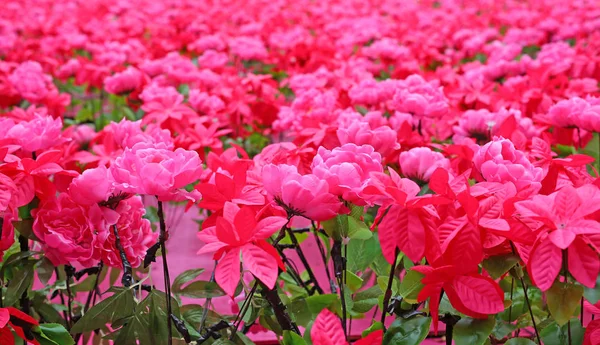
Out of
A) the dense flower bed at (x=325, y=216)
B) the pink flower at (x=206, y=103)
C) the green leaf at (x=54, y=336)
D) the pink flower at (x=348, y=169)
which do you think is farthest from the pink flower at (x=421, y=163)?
the pink flower at (x=206, y=103)

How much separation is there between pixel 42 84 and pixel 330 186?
3.97 feet

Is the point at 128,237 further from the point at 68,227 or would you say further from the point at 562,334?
the point at 562,334

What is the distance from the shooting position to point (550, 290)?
2.26 feet

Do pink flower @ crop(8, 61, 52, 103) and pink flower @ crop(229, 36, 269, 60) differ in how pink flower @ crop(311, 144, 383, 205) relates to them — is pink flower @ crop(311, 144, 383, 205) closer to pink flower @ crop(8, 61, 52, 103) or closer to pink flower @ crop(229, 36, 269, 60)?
pink flower @ crop(8, 61, 52, 103)

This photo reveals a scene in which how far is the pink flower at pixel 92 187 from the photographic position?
79cm

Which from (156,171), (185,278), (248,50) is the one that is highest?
(156,171)

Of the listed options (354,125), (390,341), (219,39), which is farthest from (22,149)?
(219,39)

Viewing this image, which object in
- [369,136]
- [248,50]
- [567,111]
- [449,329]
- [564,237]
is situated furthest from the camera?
[248,50]

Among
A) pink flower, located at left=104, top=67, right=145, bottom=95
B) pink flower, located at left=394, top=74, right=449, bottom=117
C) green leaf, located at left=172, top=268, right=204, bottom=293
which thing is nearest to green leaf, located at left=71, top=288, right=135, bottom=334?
green leaf, located at left=172, top=268, right=204, bottom=293

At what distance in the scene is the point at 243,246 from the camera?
0.69 meters

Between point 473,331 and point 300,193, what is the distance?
9.6 inches

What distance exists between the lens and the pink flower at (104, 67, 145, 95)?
1678mm

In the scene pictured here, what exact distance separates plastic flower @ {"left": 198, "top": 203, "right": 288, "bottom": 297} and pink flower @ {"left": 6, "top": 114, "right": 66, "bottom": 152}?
15.5 inches

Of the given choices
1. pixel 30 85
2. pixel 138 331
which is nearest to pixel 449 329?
pixel 138 331
